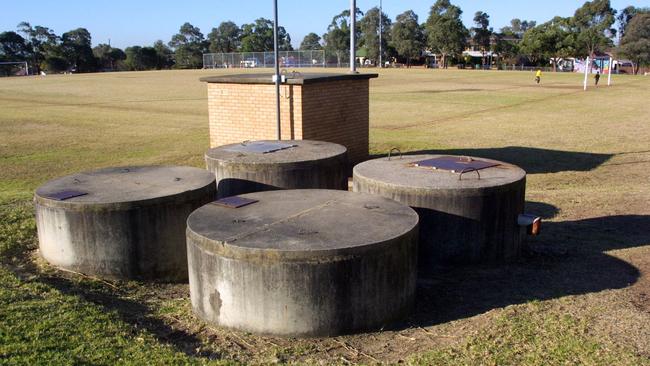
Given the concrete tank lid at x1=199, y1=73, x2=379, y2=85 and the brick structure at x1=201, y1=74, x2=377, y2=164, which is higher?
the concrete tank lid at x1=199, y1=73, x2=379, y2=85

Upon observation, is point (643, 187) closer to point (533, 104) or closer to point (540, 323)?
point (540, 323)

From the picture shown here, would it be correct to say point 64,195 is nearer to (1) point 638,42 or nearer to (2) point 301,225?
(2) point 301,225

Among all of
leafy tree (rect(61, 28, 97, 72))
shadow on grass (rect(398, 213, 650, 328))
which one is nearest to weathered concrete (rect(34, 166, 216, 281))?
shadow on grass (rect(398, 213, 650, 328))

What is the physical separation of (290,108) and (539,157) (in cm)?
699

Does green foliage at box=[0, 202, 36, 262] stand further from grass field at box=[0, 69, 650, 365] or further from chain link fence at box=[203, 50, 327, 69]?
chain link fence at box=[203, 50, 327, 69]

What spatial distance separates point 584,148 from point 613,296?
12214 millimetres

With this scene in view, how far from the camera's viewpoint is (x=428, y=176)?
7.95m

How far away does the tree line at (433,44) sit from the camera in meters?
87.0

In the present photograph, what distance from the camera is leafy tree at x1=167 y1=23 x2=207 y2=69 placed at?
104688mm

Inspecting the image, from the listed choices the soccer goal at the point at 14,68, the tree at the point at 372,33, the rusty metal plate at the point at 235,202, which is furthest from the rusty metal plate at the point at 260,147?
the tree at the point at 372,33

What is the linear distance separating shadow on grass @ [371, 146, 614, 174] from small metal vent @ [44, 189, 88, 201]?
30.6 ft

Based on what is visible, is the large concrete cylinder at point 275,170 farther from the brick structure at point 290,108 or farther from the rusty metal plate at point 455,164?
the brick structure at point 290,108

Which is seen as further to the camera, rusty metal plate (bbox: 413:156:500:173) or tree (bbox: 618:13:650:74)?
tree (bbox: 618:13:650:74)

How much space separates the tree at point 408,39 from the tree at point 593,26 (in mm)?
22972
